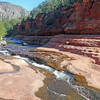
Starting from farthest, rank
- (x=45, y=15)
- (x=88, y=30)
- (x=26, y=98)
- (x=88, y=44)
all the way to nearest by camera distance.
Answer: (x=45, y=15), (x=88, y=30), (x=88, y=44), (x=26, y=98)

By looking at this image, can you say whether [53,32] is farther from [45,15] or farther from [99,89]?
[99,89]

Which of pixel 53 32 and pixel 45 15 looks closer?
pixel 53 32

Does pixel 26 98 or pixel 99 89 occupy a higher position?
pixel 26 98

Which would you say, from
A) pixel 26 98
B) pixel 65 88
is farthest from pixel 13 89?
pixel 65 88

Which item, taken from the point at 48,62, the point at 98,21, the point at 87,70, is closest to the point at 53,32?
the point at 98,21

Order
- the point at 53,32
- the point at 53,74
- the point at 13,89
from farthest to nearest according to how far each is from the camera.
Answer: the point at 53,32
the point at 53,74
the point at 13,89

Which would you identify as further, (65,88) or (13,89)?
(65,88)

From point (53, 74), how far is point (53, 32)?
2914 cm

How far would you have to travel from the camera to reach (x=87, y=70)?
1260 cm

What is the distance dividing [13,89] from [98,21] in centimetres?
2116

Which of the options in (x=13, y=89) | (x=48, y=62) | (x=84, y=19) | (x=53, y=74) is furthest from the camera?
(x=84, y=19)


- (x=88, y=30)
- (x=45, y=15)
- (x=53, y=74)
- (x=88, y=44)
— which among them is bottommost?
(x=53, y=74)

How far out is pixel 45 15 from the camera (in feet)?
168

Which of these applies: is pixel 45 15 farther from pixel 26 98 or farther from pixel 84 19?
pixel 26 98
